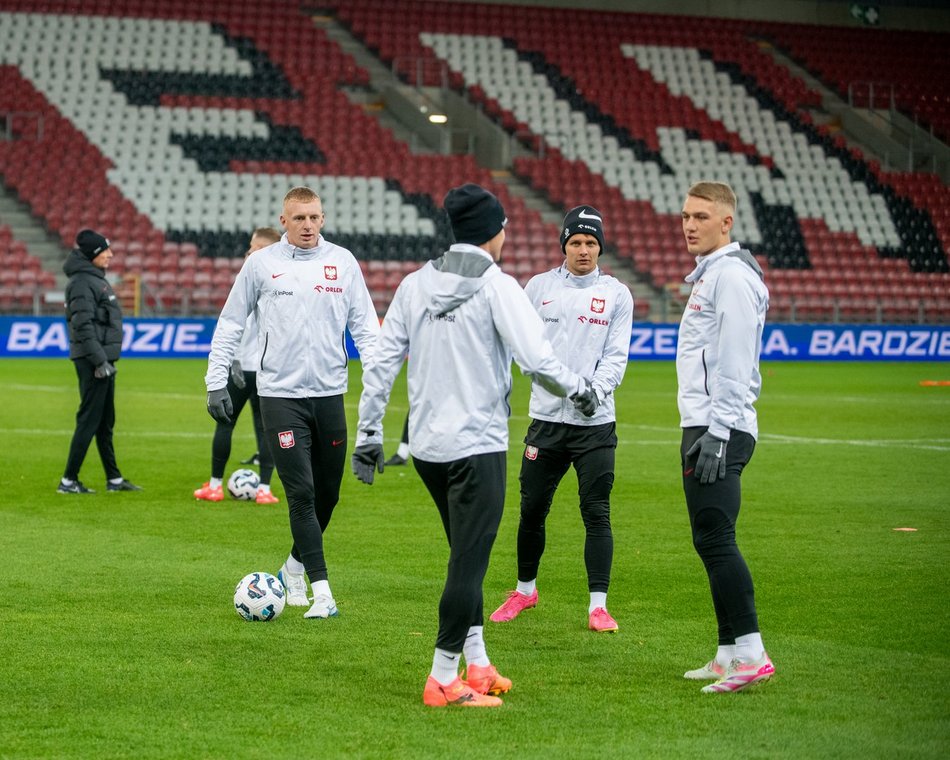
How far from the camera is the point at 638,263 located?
3672 centimetres

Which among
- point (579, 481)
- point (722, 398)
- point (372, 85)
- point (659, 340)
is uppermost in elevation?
point (372, 85)

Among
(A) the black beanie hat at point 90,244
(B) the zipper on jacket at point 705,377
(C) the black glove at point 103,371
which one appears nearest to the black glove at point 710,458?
(B) the zipper on jacket at point 705,377

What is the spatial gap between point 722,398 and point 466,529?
1.20 meters

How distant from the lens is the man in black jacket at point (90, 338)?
466 inches

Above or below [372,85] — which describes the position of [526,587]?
below

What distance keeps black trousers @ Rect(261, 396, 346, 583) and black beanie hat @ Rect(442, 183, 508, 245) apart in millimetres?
2121

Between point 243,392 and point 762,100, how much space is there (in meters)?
36.3

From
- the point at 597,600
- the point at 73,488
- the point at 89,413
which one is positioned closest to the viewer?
the point at 597,600

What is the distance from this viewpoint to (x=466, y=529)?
18.8ft

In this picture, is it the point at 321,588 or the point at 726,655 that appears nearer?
the point at 726,655

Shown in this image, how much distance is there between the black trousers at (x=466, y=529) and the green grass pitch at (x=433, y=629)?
402 millimetres

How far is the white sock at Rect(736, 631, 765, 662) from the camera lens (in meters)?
6.02

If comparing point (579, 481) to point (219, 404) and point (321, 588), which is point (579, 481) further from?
point (219, 404)

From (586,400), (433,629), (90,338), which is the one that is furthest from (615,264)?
(586,400)
